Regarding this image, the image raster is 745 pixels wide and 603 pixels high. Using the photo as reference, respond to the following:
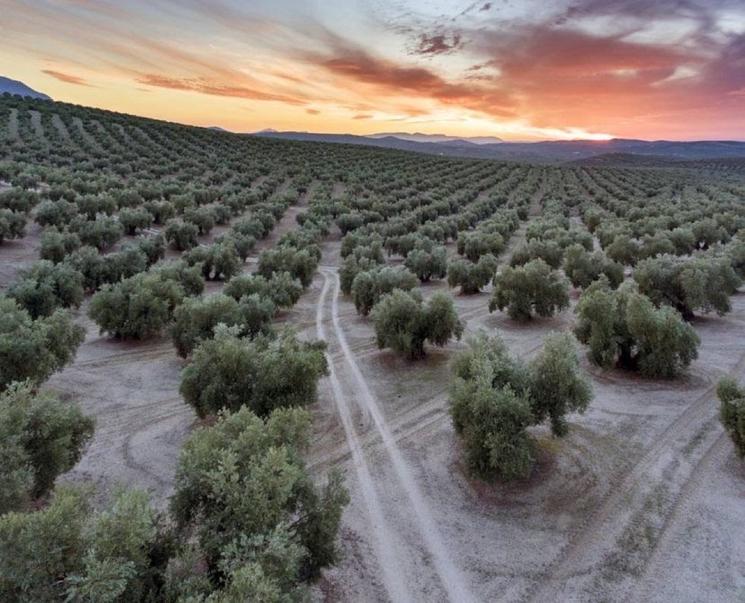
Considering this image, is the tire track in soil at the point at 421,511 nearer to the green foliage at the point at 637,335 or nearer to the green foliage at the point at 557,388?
the green foliage at the point at 557,388

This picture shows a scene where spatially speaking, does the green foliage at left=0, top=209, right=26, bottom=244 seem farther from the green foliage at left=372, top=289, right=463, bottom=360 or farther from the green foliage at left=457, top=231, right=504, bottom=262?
the green foliage at left=457, top=231, right=504, bottom=262

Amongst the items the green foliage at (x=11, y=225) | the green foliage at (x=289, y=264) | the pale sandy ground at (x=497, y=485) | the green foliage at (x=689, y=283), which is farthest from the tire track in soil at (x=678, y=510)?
the green foliage at (x=11, y=225)

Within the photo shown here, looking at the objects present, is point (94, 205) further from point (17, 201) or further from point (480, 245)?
point (480, 245)

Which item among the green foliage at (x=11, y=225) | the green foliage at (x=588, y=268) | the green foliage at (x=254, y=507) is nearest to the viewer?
the green foliage at (x=254, y=507)

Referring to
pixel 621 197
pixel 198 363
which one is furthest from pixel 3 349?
pixel 621 197

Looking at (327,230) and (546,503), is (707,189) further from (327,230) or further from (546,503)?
(546,503)

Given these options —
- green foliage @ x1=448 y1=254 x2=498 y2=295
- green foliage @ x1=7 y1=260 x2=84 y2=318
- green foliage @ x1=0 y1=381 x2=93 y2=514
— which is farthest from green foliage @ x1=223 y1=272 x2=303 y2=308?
green foliage @ x1=0 y1=381 x2=93 y2=514
